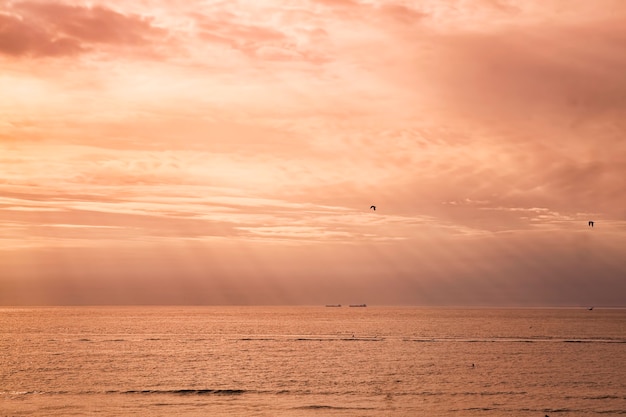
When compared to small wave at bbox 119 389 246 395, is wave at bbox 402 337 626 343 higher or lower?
lower

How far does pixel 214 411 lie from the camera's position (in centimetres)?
6975

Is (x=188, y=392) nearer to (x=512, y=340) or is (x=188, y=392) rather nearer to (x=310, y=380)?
(x=310, y=380)

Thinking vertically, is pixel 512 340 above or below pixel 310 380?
below

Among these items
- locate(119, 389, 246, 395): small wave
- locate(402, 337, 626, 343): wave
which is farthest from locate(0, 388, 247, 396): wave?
locate(402, 337, 626, 343): wave

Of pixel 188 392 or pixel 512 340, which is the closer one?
pixel 188 392

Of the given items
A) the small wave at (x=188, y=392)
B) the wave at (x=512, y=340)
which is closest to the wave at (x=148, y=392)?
the small wave at (x=188, y=392)

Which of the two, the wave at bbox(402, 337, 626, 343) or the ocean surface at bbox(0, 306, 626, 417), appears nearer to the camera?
the ocean surface at bbox(0, 306, 626, 417)

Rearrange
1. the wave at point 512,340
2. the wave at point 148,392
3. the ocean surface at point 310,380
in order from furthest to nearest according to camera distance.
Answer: the wave at point 512,340 < the wave at point 148,392 < the ocean surface at point 310,380

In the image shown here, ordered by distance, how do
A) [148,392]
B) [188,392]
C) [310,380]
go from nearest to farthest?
[148,392] < [188,392] < [310,380]

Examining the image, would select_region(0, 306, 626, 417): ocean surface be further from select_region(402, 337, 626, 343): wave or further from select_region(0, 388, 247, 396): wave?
select_region(402, 337, 626, 343): wave

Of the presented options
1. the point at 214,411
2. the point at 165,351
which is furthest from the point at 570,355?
the point at 214,411

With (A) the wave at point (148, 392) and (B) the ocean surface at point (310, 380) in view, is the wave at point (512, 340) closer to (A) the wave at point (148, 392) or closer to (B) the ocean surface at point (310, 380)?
(B) the ocean surface at point (310, 380)

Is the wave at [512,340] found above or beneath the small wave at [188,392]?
beneath

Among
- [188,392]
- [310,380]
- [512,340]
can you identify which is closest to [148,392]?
[188,392]
